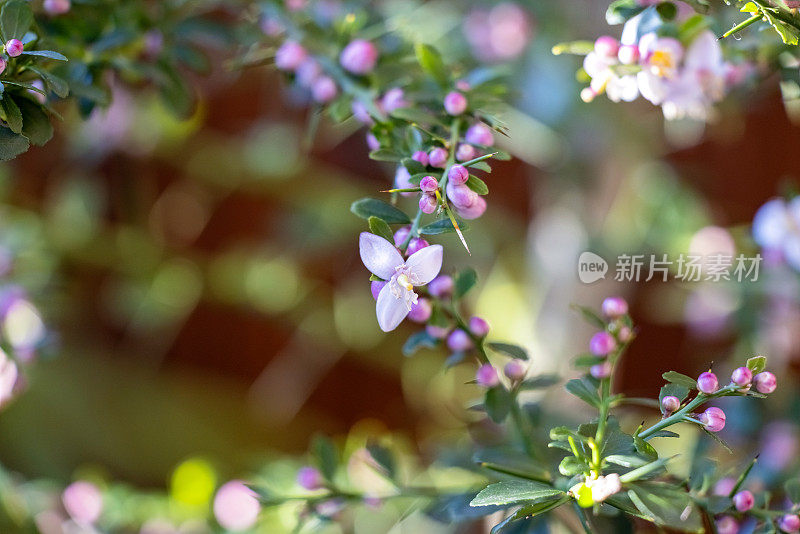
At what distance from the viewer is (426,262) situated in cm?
30

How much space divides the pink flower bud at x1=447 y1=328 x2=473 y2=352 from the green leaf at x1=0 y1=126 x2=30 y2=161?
224 mm

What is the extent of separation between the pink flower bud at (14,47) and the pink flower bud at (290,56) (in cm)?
16

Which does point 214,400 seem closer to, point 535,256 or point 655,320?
point 535,256

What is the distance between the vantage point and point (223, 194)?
91 cm

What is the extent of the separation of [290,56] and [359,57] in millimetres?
46

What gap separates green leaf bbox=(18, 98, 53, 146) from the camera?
1.11 ft

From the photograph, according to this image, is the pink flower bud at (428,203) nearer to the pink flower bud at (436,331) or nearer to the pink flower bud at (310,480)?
the pink flower bud at (436,331)

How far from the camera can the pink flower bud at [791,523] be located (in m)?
0.34

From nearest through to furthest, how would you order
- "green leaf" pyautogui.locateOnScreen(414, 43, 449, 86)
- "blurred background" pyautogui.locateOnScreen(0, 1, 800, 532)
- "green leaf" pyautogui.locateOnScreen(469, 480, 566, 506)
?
1. "green leaf" pyautogui.locateOnScreen(469, 480, 566, 506)
2. "green leaf" pyautogui.locateOnScreen(414, 43, 449, 86)
3. "blurred background" pyautogui.locateOnScreen(0, 1, 800, 532)

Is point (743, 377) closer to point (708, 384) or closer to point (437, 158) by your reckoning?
point (708, 384)

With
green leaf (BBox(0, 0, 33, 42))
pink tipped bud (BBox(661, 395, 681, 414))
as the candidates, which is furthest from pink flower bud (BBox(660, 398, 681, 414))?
green leaf (BBox(0, 0, 33, 42))

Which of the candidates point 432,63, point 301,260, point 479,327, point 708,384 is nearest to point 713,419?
point 708,384

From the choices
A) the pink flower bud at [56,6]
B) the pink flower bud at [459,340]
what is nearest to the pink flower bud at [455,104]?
the pink flower bud at [459,340]

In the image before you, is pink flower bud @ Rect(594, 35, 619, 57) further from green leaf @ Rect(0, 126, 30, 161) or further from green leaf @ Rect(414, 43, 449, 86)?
green leaf @ Rect(0, 126, 30, 161)
